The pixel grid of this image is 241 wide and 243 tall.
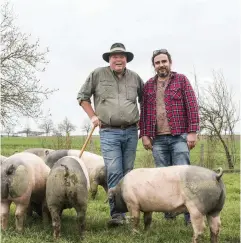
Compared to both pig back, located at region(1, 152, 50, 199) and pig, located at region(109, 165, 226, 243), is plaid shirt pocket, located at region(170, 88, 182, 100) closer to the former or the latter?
pig, located at region(109, 165, 226, 243)

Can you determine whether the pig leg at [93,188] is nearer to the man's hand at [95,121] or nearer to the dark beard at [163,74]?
the man's hand at [95,121]

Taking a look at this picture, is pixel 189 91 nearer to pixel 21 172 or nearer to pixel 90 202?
pixel 21 172

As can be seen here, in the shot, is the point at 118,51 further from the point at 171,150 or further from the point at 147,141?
the point at 171,150

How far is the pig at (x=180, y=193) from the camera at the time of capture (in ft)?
15.5

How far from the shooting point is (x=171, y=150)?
621 cm

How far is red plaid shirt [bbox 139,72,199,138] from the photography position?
20.0 feet

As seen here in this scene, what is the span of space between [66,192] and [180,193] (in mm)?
1342

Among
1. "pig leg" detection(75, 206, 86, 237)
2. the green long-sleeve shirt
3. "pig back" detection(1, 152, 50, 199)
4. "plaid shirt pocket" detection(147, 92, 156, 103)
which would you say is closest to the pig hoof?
"pig leg" detection(75, 206, 86, 237)

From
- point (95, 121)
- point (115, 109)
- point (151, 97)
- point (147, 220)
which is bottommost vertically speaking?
point (147, 220)

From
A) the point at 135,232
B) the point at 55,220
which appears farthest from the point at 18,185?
the point at 135,232

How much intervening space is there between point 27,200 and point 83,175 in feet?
2.65

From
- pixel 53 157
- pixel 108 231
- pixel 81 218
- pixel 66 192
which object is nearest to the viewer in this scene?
pixel 66 192

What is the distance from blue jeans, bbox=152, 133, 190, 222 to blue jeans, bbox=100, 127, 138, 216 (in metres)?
0.38

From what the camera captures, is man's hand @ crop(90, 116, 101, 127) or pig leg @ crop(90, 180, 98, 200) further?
pig leg @ crop(90, 180, 98, 200)
